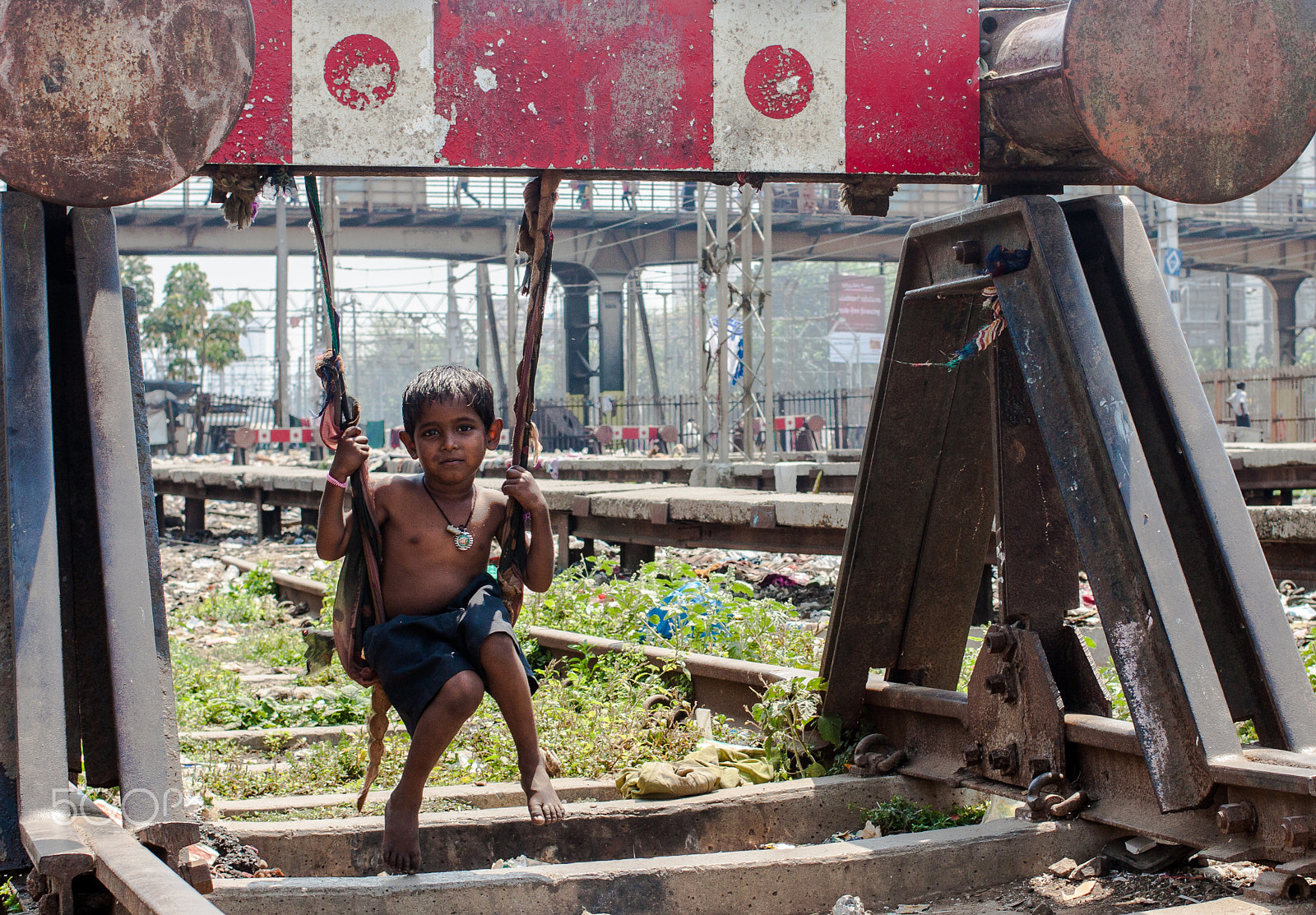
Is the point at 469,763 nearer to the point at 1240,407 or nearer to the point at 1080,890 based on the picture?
the point at 1080,890

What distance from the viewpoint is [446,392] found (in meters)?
3.38

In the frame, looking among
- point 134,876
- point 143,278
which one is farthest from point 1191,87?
point 143,278

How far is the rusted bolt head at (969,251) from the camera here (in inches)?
148

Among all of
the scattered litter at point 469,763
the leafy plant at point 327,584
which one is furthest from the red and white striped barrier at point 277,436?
the scattered litter at point 469,763

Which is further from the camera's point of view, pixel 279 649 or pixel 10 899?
pixel 279 649

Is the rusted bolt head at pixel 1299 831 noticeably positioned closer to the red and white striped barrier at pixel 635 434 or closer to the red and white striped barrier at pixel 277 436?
the red and white striped barrier at pixel 277 436

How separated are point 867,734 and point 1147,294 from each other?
181cm

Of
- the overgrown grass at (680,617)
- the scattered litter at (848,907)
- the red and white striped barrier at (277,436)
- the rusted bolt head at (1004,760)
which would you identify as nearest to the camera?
the scattered litter at (848,907)

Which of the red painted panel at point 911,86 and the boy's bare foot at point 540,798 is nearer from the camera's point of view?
the boy's bare foot at point 540,798

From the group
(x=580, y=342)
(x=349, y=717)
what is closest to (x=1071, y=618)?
(x=349, y=717)

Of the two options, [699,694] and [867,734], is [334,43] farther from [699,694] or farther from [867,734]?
[699,694]

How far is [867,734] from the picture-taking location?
4324 mm

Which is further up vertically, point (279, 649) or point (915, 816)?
point (915, 816)

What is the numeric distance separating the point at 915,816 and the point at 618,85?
7.97 feet
